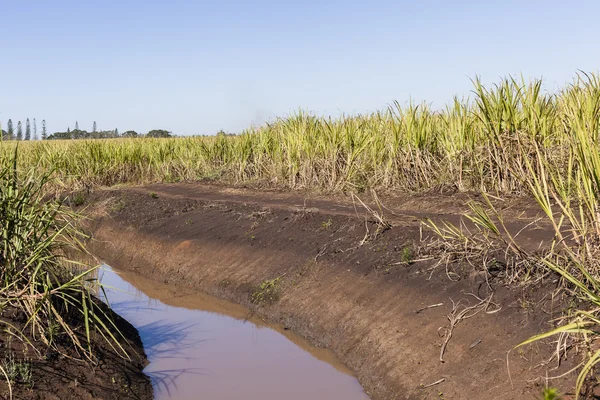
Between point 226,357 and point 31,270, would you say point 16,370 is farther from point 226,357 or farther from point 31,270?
point 226,357

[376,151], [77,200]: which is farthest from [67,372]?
[77,200]

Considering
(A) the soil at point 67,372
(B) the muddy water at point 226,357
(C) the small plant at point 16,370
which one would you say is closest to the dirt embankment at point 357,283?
(B) the muddy water at point 226,357

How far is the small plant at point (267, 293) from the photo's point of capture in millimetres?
8102

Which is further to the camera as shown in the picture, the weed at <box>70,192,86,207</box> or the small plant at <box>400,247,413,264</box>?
the weed at <box>70,192,86,207</box>

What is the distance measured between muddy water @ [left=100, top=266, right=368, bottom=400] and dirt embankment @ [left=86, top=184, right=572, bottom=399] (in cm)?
19

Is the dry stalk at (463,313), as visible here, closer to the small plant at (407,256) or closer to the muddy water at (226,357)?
the muddy water at (226,357)

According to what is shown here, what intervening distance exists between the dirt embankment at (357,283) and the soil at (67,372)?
6.76 ft

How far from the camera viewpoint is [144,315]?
8.60 m

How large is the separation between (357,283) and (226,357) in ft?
5.26

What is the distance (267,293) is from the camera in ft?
27.0

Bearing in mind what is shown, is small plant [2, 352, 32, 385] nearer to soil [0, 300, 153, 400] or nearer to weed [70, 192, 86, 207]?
soil [0, 300, 153, 400]

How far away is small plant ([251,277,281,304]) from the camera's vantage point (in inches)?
319

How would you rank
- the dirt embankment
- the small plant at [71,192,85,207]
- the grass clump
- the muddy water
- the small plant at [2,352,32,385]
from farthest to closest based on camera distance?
the small plant at [71,192,85,207] < the muddy water < the dirt embankment < the grass clump < the small plant at [2,352,32,385]

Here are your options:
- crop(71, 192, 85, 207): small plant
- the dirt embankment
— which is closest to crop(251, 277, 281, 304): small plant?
the dirt embankment
